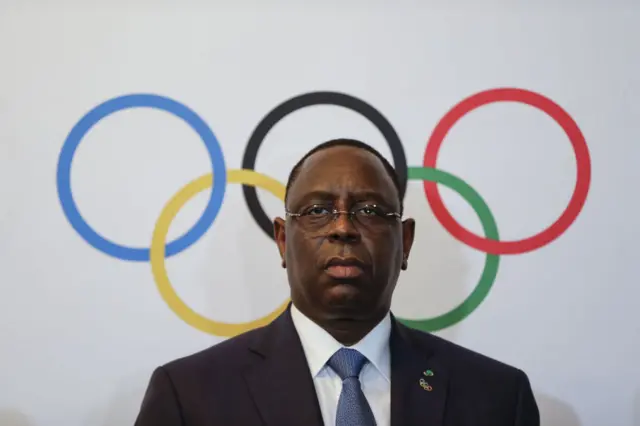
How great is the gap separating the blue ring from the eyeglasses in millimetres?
464

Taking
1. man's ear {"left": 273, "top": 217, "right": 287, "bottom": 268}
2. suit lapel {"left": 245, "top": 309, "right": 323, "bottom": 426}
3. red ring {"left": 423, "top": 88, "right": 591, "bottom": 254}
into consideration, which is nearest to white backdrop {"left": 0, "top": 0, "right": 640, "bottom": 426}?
red ring {"left": 423, "top": 88, "right": 591, "bottom": 254}

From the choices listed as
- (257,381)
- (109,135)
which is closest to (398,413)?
(257,381)

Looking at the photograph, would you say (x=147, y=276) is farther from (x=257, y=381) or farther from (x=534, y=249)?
(x=534, y=249)

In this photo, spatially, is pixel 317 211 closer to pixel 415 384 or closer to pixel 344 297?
pixel 344 297

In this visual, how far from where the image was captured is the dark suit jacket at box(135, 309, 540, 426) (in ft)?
Answer: 3.47

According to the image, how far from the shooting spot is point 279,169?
1.54 m

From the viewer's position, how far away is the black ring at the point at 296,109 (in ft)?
5.03

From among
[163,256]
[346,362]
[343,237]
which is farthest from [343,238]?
[163,256]

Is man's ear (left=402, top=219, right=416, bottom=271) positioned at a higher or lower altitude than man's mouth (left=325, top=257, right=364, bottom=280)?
higher

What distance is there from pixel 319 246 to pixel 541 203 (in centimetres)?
74

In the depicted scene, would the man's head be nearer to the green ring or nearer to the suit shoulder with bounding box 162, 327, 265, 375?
→ the suit shoulder with bounding box 162, 327, 265, 375

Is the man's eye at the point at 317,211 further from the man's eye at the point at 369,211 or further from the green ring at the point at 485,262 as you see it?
the green ring at the point at 485,262

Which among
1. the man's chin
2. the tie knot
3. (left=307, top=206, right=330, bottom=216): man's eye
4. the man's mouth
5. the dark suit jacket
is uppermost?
(left=307, top=206, right=330, bottom=216): man's eye

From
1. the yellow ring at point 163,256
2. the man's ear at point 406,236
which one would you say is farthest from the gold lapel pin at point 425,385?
the yellow ring at point 163,256
